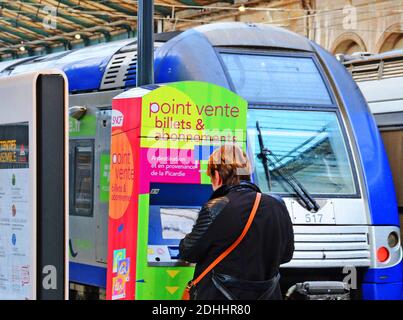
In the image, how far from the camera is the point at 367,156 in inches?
350

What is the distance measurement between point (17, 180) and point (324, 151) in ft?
16.9

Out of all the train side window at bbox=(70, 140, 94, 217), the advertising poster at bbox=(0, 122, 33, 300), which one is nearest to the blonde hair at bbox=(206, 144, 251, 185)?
the advertising poster at bbox=(0, 122, 33, 300)

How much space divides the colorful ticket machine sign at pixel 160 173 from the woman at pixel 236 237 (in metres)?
1.78

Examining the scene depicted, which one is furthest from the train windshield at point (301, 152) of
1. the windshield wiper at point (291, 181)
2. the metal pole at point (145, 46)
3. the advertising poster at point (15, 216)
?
the advertising poster at point (15, 216)

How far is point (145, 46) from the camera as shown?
8.63m

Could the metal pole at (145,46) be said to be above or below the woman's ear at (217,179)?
above

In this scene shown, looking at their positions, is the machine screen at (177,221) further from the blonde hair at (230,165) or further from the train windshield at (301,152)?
the blonde hair at (230,165)

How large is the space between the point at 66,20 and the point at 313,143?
22969 mm

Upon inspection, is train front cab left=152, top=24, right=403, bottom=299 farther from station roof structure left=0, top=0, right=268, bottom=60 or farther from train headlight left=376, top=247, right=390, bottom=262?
station roof structure left=0, top=0, right=268, bottom=60

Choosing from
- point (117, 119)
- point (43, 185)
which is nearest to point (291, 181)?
point (117, 119)

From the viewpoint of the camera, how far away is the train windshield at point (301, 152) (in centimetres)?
862

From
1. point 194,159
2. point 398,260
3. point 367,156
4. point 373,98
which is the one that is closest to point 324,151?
point 367,156
